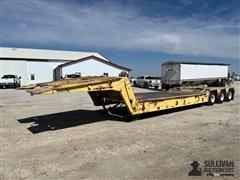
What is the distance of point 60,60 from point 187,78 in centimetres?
2502

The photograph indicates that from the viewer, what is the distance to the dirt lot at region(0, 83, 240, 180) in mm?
4496

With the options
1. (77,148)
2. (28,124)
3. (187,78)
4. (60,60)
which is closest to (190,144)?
(77,148)

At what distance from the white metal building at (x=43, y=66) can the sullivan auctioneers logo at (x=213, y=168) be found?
32.2 metres

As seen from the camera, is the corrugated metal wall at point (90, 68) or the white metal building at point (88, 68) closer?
the white metal building at point (88, 68)

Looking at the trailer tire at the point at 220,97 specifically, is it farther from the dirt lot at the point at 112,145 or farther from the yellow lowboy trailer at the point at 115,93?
the dirt lot at the point at 112,145

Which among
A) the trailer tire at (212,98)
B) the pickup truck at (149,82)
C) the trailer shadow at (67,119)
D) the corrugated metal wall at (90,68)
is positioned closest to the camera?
the trailer shadow at (67,119)

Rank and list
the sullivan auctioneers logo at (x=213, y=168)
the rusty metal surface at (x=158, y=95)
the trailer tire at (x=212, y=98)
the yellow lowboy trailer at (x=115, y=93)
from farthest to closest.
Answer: the trailer tire at (x=212, y=98) < the rusty metal surface at (x=158, y=95) < the yellow lowboy trailer at (x=115, y=93) < the sullivan auctioneers logo at (x=213, y=168)

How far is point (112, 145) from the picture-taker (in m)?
5.97

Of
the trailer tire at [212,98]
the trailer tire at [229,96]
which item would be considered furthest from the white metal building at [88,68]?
the trailer tire at [212,98]

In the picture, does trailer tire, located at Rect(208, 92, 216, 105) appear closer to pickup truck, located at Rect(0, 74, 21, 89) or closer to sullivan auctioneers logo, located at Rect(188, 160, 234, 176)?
sullivan auctioneers logo, located at Rect(188, 160, 234, 176)

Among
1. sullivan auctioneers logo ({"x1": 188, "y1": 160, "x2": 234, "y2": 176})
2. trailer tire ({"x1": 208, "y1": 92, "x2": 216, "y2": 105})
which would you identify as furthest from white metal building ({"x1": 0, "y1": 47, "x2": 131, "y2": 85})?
sullivan auctioneers logo ({"x1": 188, "y1": 160, "x2": 234, "y2": 176})

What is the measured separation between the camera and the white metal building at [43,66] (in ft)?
117

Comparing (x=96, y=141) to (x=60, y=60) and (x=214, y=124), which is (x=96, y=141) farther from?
(x=60, y=60)

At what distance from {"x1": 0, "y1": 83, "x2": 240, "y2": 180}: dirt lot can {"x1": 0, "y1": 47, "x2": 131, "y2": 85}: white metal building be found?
26.8 metres
